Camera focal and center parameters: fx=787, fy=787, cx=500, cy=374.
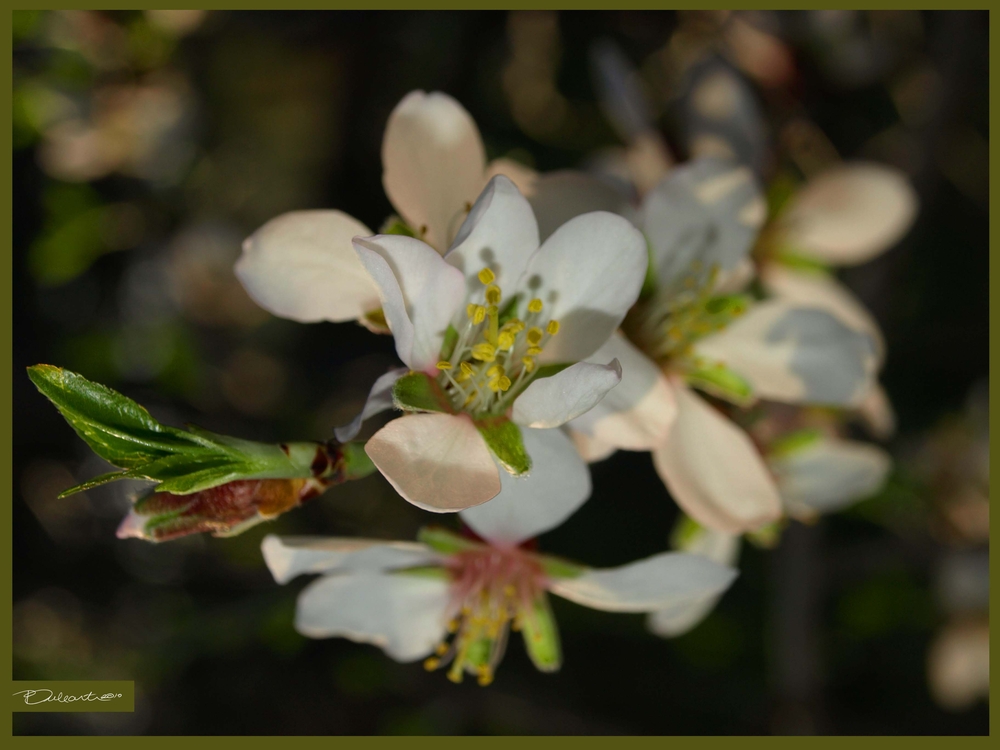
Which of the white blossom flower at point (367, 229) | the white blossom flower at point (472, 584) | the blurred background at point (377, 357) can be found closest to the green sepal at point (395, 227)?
the white blossom flower at point (367, 229)

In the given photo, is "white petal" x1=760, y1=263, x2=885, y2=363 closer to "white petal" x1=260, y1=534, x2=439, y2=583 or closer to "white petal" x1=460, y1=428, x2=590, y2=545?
"white petal" x1=460, y1=428, x2=590, y2=545

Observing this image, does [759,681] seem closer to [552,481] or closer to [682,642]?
[682,642]

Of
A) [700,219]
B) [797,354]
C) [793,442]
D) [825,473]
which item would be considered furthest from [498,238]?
[825,473]

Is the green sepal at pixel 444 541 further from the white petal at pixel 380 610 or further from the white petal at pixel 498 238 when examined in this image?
the white petal at pixel 498 238

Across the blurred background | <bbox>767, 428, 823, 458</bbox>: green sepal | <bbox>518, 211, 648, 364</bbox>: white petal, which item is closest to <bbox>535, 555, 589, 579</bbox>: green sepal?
<bbox>518, 211, 648, 364</bbox>: white petal

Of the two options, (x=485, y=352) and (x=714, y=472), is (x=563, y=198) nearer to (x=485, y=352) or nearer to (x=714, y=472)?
(x=485, y=352)
